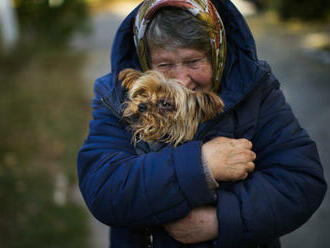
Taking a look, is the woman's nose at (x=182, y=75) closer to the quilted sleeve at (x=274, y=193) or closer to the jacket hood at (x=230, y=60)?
the jacket hood at (x=230, y=60)

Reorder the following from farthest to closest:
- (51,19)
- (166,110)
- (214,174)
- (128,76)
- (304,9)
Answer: (304,9) < (51,19) < (128,76) < (166,110) < (214,174)

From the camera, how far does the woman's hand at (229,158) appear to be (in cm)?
151

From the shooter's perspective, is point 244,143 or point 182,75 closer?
point 244,143

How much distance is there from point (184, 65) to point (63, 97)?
6030 millimetres

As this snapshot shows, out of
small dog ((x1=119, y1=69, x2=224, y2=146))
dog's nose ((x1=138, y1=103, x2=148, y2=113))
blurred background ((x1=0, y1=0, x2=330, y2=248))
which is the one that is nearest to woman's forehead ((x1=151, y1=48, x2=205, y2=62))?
small dog ((x1=119, y1=69, x2=224, y2=146))

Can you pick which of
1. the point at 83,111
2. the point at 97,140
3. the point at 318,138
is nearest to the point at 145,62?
the point at 97,140

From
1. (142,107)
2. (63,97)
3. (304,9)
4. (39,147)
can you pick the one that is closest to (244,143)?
(142,107)

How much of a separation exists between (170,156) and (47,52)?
958cm

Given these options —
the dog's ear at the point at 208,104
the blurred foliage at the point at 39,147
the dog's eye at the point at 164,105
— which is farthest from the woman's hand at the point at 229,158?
the blurred foliage at the point at 39,147

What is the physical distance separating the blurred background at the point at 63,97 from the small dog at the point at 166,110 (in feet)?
7.18

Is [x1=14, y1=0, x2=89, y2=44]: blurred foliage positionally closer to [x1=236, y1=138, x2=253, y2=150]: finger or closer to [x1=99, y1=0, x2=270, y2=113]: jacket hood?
[x1=99, y1=0, x2=270, y2=113]: jacket hood

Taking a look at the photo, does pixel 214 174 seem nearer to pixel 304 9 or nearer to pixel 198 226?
pixel 198 226

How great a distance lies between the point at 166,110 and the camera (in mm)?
1618

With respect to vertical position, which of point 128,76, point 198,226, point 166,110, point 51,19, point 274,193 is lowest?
point 198,226
